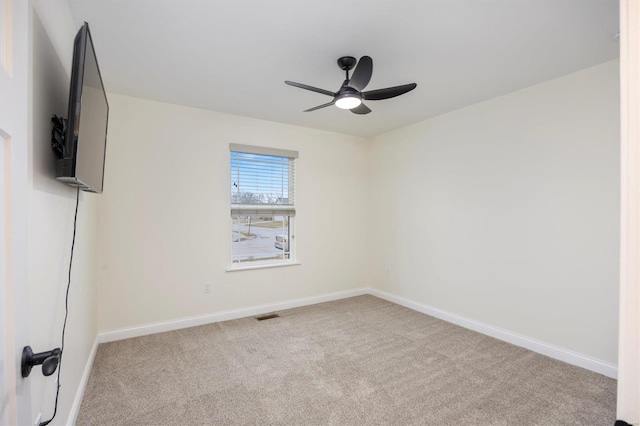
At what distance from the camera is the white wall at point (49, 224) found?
1203 mm

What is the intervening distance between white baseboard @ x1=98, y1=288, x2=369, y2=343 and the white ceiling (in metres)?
2.53

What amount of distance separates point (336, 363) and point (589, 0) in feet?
10.3

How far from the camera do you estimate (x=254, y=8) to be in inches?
75.0

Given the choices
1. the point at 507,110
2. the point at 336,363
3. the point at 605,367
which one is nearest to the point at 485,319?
the point at 605,367

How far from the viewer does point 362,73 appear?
2.19 metres

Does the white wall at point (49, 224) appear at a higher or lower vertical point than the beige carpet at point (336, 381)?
higher

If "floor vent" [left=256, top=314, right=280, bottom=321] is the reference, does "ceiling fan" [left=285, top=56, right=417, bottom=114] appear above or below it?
above

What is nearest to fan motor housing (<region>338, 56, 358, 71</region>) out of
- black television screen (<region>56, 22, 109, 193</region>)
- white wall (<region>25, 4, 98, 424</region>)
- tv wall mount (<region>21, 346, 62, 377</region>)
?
black television screen (<region>56, 22, 109, 193</region>)

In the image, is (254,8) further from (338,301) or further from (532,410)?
(338,301)

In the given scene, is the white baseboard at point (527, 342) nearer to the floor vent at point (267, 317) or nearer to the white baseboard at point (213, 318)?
the white baseboard at point (213, 318)

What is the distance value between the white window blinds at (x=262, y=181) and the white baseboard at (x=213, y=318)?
127 cm

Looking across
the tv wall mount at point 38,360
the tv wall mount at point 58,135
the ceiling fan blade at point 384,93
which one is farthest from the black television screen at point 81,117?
the ceiling fan blade at point 384,93

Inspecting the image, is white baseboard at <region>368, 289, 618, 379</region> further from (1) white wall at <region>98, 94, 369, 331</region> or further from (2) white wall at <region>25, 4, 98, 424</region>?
(2) white wall at <region>25, 4, 98, 424</region>

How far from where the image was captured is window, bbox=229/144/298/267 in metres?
4.03
